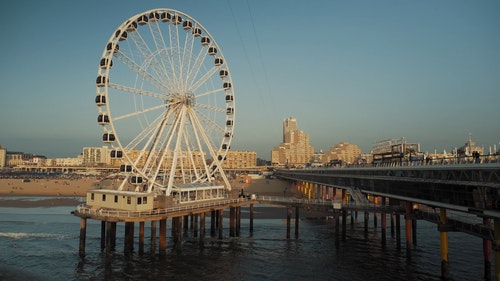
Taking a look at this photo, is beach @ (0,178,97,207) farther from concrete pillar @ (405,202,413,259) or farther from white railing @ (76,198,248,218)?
concrete pillar @ (405,202,413,259)

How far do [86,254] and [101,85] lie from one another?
57.0 ft

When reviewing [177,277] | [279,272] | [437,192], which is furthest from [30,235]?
[437,192]

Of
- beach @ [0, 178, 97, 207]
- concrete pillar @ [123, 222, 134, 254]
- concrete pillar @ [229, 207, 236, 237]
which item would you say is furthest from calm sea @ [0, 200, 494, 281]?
beach @ [0, 178, 97, 207]

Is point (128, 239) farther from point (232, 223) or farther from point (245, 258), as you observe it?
point (232, 223)

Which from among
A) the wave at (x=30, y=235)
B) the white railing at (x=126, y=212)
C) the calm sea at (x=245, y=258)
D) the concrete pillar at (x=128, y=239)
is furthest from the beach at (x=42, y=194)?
the concrete pillar at (x=128, y=239)

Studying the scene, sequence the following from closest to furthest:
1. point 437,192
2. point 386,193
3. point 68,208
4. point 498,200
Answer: point 498,200, point 437,192, point 386,193, point 68,208

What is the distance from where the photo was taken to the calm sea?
32.6m

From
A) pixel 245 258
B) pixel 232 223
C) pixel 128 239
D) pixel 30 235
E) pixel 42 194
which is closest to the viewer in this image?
pixel 245 258

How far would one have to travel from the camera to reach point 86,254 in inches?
1537

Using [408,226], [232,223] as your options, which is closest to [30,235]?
[232,223]

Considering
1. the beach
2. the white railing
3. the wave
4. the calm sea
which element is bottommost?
the calm sea

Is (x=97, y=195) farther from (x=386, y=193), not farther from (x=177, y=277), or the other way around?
(x=386, y=193)

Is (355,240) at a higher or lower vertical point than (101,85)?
lower

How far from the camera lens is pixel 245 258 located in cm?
3838
